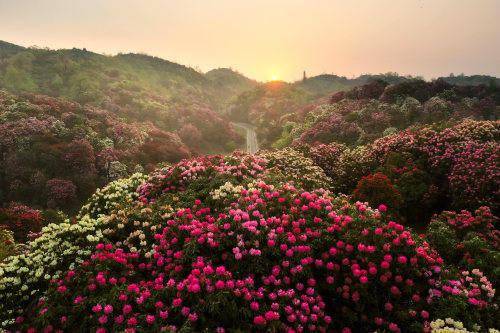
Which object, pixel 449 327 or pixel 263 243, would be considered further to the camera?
pixel 263 243

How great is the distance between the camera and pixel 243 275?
7.99 m

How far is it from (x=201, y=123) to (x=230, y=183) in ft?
140

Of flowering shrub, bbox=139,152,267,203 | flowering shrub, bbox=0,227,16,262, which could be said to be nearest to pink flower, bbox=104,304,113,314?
flowering shrub, bbox=139,152,267,203

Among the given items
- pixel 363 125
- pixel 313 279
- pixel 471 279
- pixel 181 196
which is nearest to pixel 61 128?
pixel 181 196

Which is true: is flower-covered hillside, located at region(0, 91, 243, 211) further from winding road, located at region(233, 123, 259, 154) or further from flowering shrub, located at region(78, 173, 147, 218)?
winding road, located at region(233, 123, 259, 154)

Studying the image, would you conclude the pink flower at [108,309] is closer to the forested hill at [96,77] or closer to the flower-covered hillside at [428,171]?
the flower-covered hillside at [428,171]

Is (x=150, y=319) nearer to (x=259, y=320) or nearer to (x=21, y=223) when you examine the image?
(x=259, y=320)

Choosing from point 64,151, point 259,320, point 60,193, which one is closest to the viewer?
point 259,320

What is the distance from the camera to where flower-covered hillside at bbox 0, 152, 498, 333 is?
7.13 metres

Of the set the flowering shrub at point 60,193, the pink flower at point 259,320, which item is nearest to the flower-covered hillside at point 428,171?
the pink flower at point 259,320

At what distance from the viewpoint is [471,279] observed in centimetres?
847

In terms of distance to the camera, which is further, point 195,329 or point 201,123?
point 201,123

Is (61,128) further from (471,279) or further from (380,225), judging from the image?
(471,279)

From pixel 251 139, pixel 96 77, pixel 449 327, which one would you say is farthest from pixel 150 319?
pixel 96 77
